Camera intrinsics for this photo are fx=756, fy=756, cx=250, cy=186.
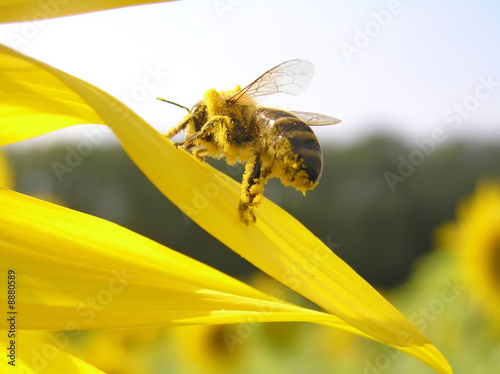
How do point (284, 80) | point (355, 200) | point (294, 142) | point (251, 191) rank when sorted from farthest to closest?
point (355, 200)
point (284, 80)
point (294, 142)
point (251, 191)

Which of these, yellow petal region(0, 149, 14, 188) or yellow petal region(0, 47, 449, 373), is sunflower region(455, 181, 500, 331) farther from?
yellow petal region(0, 47, 449, 373)

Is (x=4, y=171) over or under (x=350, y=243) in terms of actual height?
over

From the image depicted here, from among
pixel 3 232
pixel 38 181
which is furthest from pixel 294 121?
pixel 38 181

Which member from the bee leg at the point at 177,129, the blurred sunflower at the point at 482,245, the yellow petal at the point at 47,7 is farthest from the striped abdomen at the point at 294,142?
the blurred sunflower at the point at 482,245

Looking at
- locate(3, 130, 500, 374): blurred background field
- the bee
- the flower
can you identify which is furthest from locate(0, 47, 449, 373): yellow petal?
locate(3, 130, 500, 374): blurred background field

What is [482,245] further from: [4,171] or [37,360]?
[37,360]

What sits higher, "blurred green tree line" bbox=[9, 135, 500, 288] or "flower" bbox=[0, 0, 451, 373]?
"flower" bbox=[0, 0, 451, 373]

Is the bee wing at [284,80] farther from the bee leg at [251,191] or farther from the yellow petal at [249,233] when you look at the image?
the yellow petal at [249,233]

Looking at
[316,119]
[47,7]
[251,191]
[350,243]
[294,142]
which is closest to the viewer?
[47,7]

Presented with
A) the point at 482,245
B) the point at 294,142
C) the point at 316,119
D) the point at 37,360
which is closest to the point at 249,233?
the point at 37,360
